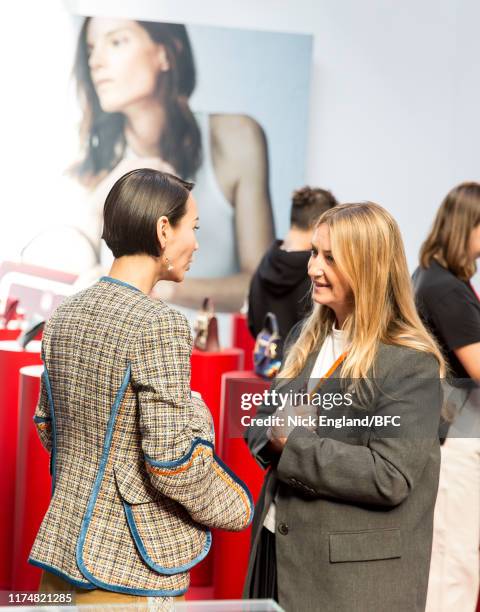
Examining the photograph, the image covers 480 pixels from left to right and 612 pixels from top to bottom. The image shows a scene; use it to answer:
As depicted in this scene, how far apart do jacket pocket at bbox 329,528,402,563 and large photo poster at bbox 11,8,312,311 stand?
188 inches

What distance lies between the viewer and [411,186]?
692cm

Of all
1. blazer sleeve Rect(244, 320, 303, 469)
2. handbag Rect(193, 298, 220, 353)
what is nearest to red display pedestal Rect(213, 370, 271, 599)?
handbag Rect(193, 298, 220, 353)

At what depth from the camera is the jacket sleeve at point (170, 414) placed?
1.70 m

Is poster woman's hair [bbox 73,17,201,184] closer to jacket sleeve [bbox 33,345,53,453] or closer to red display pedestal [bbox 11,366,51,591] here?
red display pedestal [bbox 11,366,51,591]

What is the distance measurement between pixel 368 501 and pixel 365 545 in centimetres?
10

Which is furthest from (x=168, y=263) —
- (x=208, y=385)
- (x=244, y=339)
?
(x=244, y=339)

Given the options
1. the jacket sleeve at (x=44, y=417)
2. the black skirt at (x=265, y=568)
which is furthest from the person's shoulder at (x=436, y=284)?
the jacket sleeve at (x=44, y=417)

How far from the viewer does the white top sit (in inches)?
79.4

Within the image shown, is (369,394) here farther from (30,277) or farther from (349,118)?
(349,118)

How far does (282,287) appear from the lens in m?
3.90

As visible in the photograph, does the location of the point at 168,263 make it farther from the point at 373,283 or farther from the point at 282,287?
the point at 282,287

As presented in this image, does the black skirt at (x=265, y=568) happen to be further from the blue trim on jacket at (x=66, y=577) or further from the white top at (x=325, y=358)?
the blue trim on jacket at (x=66, y=577)

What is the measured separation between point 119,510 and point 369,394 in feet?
1.87

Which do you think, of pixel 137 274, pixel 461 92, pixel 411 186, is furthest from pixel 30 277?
pixel 137 274
